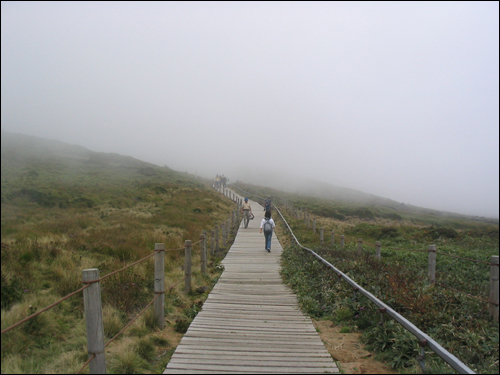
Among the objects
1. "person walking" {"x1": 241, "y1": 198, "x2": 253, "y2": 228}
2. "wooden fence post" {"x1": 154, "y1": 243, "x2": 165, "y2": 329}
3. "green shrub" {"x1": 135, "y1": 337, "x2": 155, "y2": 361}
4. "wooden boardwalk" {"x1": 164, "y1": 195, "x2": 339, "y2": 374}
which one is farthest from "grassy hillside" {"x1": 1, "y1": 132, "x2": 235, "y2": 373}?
"person walking" {"x1": 241, "y1": 198, "x2": 253, "y2": 228}

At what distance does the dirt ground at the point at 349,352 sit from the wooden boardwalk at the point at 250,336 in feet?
0.56

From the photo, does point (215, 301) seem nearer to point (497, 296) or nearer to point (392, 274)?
point (392, 274)

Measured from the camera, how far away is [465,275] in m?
9.71

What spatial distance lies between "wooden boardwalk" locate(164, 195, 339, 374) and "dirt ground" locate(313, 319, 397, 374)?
0.56ft

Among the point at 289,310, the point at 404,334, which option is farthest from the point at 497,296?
the point at 289,310

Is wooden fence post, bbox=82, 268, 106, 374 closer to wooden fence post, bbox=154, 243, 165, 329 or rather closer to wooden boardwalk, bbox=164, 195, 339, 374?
wooden boardwalk, bbox=164, 195, 339, 374

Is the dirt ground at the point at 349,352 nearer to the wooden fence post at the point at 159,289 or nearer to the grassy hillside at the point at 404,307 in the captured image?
the grassy hillside at the point at 404,307

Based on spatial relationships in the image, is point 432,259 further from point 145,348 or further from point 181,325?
point 145,348

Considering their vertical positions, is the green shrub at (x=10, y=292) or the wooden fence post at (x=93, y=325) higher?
the wooden fence post at (x=93, y=325)

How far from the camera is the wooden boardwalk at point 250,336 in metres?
4.09

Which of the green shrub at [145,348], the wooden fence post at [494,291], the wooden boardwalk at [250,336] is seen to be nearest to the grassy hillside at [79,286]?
the green shrub at [145,348]

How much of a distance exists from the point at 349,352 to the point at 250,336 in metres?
1.42

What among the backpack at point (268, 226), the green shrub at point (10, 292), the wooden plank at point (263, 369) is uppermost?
the backpack at point (268, 226)

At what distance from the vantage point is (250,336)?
5.14m
